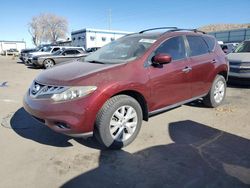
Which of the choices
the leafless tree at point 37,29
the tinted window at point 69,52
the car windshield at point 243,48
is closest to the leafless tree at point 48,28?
the leafless tree at point 37,29

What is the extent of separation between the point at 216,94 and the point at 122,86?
315 centimetres

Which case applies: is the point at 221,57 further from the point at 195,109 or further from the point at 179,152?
the point at 179,152

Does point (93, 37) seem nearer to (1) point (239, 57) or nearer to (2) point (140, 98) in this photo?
(1) point (239, 57)

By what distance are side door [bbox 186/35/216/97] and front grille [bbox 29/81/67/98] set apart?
2.64 meters

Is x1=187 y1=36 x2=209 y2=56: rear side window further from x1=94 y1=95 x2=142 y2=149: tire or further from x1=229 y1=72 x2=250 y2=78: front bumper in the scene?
x1=229 y1=72 x2=250 y2=78: front bumper

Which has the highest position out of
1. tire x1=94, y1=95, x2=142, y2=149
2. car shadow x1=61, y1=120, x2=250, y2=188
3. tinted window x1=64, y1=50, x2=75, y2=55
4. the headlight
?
tinted window x1=64, y1=50, x2=75, y2=55

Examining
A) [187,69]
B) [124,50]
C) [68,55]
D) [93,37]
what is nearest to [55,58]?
[68,55]

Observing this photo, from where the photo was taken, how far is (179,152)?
3.70 m

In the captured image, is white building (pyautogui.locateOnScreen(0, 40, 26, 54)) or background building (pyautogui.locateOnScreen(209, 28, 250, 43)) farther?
white building (pyautogui.locateOnScreen(0, 40, 26, 54))

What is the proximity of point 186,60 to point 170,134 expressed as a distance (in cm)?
146

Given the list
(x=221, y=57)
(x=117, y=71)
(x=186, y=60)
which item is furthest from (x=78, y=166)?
(x=221, y=57)

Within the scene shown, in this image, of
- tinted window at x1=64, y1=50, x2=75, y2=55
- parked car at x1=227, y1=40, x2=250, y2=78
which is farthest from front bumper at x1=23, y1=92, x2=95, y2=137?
tinted window at x1=64, y1=50, x2=75, y2=55

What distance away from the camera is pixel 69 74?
3764mm

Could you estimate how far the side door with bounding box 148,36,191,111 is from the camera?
4190 mm
